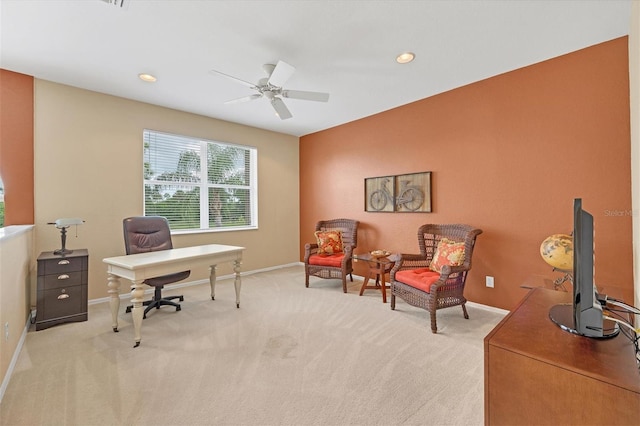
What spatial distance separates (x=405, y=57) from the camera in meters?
2.91

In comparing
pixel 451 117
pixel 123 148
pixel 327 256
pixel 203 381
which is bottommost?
pixel 203 381

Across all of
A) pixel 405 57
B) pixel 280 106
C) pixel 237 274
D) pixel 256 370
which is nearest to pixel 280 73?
pixel 280 106

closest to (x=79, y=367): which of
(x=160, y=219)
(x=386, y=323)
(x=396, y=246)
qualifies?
(x=160, y=219)

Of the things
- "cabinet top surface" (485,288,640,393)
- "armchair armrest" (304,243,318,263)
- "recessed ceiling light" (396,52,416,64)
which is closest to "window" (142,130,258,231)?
"armchair armrest" (304,243,318,263)

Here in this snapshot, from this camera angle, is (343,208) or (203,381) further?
(343,208)

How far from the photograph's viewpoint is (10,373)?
2090mm

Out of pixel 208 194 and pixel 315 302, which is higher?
pixel 208 194

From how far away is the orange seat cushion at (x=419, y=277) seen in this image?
2.99 m

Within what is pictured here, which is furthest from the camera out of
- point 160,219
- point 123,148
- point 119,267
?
point 123,148

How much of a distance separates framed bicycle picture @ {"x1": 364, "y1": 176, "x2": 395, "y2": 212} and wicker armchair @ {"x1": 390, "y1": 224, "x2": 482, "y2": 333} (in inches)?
33.4

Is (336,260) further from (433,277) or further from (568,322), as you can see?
(568,322)

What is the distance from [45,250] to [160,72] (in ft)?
8.31

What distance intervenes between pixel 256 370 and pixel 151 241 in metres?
2.26

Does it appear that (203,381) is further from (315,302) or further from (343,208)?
(343,208)
